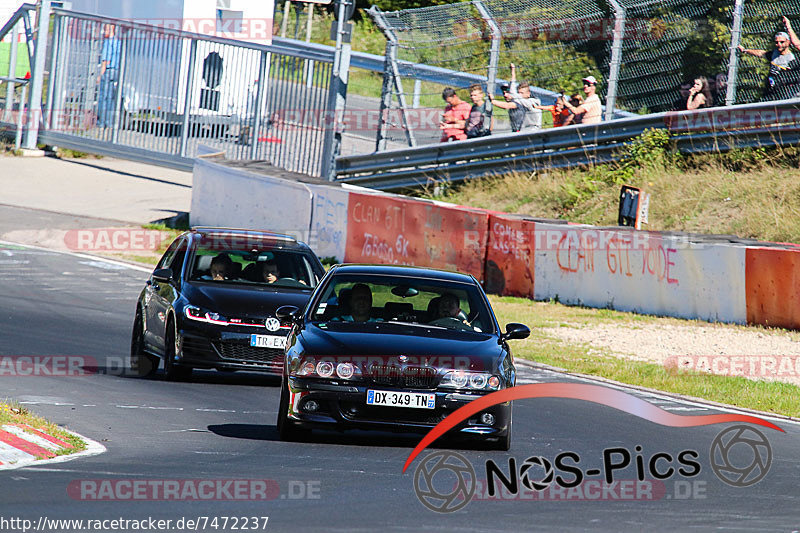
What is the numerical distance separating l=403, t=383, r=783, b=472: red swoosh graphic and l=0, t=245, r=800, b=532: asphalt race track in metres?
0.17

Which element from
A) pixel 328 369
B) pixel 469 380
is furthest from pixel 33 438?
pixel 469 380

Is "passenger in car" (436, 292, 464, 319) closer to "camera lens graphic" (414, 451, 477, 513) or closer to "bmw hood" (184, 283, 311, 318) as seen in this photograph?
"camera lens graphic" (414, 451, 477, 513)

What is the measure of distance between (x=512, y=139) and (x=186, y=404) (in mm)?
15637

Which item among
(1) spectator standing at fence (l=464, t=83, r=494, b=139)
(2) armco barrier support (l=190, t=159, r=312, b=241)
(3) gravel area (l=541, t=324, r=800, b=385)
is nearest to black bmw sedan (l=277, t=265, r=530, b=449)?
(3) gravel area (l=541, t=324, r=800, b=385)

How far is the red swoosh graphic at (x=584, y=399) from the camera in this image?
898 centimetres

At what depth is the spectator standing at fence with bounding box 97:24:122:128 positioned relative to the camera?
1293 inches

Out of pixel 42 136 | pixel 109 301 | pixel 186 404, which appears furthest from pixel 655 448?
pixel 42 136

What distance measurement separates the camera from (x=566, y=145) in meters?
25.2

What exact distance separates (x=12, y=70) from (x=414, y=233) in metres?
17.0

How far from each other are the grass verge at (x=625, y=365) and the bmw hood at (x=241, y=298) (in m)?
4.02

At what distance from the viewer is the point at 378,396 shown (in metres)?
8.87

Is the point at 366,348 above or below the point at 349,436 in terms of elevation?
above

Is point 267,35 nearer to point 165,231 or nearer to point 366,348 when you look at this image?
point 165,231

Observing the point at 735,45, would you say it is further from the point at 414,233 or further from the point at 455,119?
the point at 455,119
